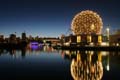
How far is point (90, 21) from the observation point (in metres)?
80.7

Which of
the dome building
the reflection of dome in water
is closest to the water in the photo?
the reflection of dome in water

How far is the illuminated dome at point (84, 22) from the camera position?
79688 mm

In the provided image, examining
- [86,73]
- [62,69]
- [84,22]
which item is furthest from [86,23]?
[86,73]

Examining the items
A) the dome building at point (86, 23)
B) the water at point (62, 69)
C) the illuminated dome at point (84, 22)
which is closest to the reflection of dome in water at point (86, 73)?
the water at point (62, 69)

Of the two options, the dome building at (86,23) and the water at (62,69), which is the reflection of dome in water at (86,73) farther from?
the dome building at (86,23)

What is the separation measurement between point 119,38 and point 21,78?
94.3 m

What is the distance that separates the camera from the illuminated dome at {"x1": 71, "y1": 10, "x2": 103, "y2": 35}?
79688 mm

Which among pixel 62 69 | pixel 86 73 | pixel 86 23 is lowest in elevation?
pixel 62 69

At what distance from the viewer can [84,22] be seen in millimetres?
82438

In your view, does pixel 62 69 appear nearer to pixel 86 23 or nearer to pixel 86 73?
pixel 86 73

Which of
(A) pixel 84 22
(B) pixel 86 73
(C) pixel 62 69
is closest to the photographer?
(B) pixel 86 73

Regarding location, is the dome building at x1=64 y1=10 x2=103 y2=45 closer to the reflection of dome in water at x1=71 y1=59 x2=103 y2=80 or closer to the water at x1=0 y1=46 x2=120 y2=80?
the water at x1=0 y1=46 x2=120 y2=80

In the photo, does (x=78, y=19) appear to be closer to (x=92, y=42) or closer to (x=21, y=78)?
(x=92, y=42)

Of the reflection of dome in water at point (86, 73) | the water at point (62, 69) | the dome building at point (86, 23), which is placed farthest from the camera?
the dome building at point (86, 23)
